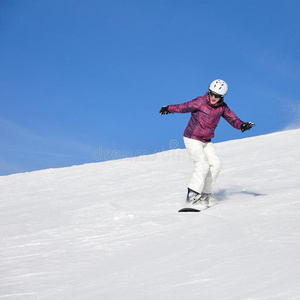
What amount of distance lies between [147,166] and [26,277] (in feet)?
26.1

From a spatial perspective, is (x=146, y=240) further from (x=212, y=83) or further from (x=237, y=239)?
(x=212, y=83)

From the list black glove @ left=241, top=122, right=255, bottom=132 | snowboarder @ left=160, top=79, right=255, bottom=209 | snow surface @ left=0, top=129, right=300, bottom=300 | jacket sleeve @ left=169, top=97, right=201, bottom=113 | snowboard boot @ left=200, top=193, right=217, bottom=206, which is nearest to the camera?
snow surface @ left=0, top=129, right=300, bottom=300

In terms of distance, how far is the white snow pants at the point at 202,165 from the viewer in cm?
582

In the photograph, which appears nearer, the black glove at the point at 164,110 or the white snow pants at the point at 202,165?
the white snow pants at the point at 202,165

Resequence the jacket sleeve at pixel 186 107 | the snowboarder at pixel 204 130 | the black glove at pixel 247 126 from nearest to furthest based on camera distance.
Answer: the black glove at pixel 247 126 < the snowboarder at pixel 204 130 < the jacket sleeve at pixel 186 107

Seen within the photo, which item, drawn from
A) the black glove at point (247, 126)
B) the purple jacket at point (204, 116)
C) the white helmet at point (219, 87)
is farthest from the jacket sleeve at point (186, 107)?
the black glove at point (247, 126)

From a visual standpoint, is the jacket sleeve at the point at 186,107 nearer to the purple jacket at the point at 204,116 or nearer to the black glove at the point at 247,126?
the purple jacket at the point at 204,116

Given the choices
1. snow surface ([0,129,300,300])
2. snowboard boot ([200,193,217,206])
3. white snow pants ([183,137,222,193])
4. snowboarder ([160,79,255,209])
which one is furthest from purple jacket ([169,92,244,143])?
snow surface ([0,129,300,300])

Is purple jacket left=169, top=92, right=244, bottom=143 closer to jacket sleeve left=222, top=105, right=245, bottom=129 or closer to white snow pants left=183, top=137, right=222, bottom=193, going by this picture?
jacket sleeve left=222, top=105, right=245, bottom=129

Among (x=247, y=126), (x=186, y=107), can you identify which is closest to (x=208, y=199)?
(x=247, y=126)

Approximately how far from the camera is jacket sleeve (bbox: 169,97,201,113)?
5.89 metres

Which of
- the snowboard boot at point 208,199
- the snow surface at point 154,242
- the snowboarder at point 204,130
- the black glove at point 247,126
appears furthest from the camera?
the snowboard boot at point 208,199

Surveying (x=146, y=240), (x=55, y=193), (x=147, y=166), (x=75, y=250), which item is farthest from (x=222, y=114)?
(x=147, y=166)

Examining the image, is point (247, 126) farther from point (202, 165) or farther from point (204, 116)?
point (202, 165)
